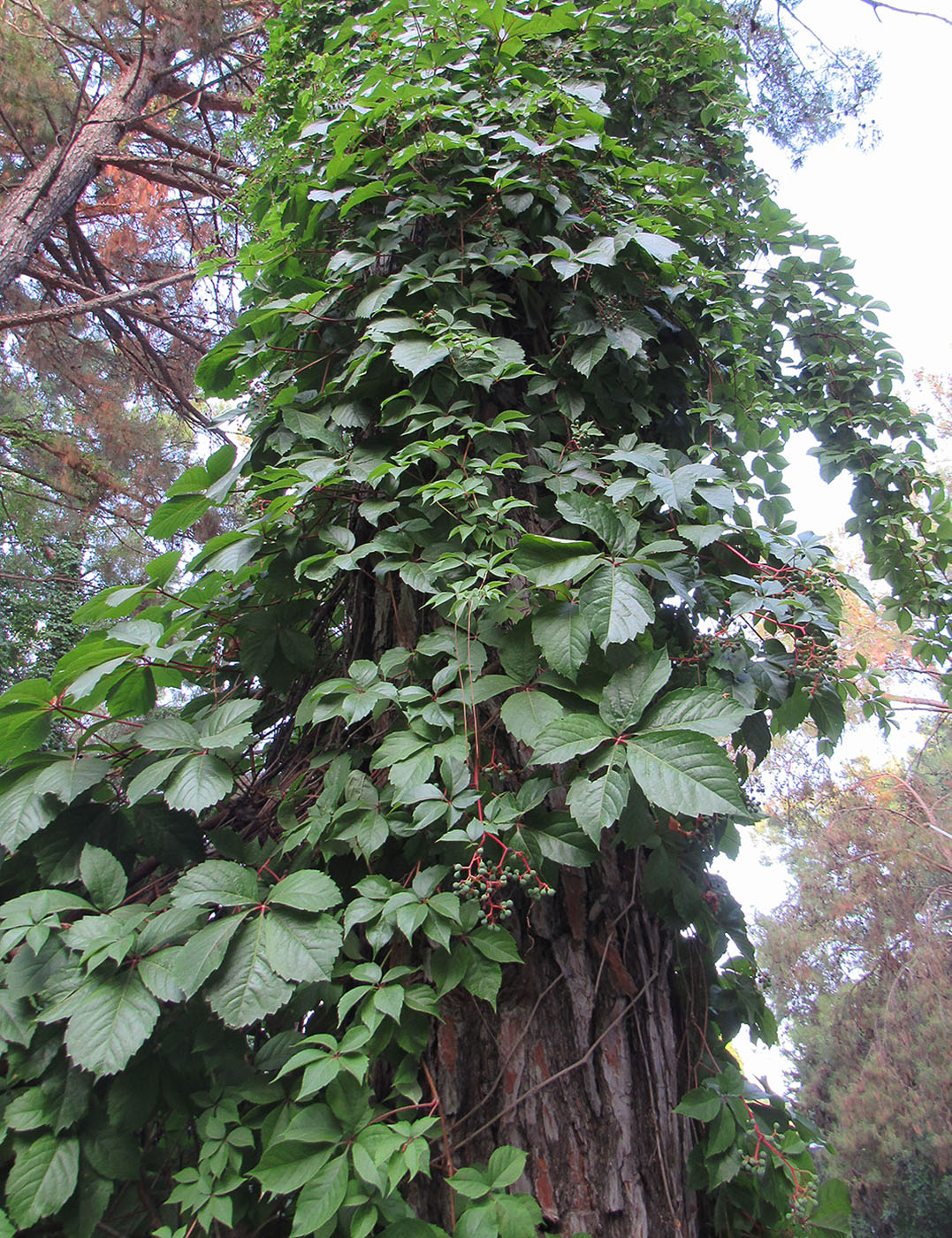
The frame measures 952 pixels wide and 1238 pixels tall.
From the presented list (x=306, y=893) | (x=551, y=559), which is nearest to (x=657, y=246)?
(x=551, y=559)

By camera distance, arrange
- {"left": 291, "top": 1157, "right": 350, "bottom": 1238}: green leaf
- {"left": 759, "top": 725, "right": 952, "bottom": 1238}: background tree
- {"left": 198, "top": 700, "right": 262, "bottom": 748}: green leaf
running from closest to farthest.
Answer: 1. {"left": 291, "top": 1157, "right": 350, "bottom": 1238}: green leaf
2. {"left": 198, "top": 700, "right": 262, "bottom": 748}: green leaf
3. {"left": 759, "top": 725, "right": 952, "bottom": 1238}: background tree

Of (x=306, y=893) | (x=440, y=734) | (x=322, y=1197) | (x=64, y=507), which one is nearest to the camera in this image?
(x=322, y=1197)

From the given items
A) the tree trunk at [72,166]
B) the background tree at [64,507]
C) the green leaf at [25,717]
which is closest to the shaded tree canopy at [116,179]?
the tree trunk at [72,166]

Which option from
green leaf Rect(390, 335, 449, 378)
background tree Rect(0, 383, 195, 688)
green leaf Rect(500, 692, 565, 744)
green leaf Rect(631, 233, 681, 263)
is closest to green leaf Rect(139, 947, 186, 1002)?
green leaf Rect(500, 692, 565, 744)

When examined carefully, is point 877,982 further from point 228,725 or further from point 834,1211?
point 228,725

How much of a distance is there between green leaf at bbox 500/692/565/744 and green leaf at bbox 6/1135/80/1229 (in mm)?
675

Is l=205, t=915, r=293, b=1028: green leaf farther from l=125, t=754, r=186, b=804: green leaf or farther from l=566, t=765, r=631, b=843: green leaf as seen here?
l=566, t=765, r=631, b=843: green leaf

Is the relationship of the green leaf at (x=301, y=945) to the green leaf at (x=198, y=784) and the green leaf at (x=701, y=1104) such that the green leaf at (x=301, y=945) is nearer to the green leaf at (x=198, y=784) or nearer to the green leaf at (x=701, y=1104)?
the green leaf at (x=198, y=784)

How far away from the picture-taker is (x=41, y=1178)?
775 mm

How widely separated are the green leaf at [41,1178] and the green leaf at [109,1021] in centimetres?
9

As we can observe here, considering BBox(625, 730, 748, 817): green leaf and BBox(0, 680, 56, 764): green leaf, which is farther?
BBox(0, 680, 56, 764): green leaf

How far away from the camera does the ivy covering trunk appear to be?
31.1 inches

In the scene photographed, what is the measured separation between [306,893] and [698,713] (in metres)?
0.48

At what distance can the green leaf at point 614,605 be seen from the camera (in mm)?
815
